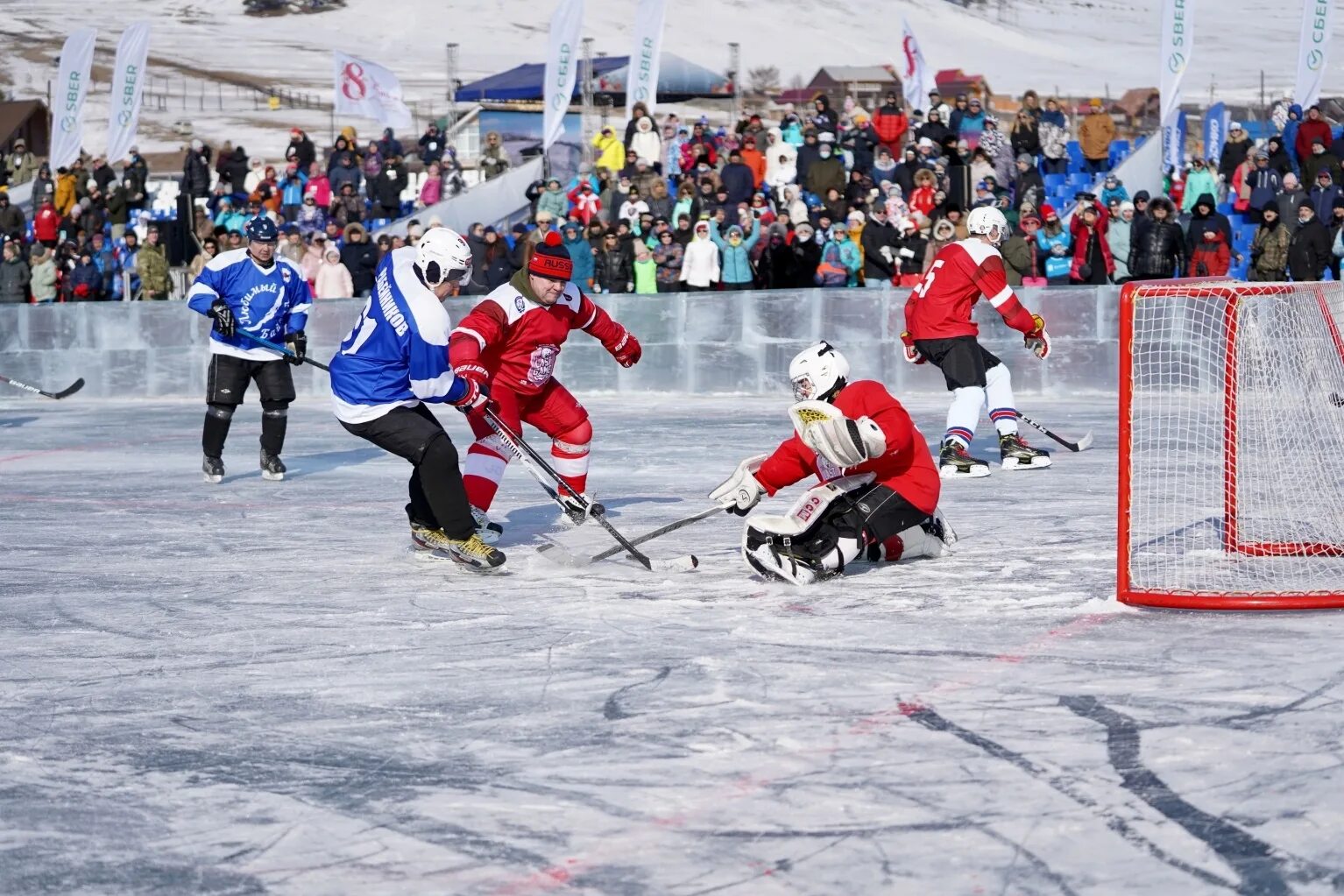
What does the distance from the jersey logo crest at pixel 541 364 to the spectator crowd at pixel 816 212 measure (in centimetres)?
687

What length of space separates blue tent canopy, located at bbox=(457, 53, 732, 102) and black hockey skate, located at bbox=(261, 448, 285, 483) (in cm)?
2309

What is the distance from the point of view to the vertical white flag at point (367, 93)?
72.4 feet

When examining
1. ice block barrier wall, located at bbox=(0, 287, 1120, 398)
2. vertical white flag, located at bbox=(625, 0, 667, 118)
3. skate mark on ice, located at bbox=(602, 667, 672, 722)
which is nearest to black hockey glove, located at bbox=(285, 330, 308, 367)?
ice block barrier wall, located at bbox=(0, 287, 1120, 398)

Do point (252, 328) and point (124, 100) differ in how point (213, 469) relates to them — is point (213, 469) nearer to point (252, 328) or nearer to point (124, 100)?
point (252, 328)

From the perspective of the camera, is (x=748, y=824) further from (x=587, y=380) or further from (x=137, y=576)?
(x=587, y=380)

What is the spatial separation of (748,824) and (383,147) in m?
17.1

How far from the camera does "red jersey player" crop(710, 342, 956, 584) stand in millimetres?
6184

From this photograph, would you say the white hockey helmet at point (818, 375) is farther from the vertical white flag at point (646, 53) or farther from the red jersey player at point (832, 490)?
the vertical white flag at point (646, 53)

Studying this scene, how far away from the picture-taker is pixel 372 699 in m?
4.82

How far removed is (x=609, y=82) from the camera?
3400cm

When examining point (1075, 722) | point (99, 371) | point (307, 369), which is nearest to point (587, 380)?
point (307, 369)

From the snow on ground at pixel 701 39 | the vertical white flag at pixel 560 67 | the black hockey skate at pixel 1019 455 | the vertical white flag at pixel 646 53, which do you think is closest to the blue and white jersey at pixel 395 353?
the black hockey skate at pixel 1019 455

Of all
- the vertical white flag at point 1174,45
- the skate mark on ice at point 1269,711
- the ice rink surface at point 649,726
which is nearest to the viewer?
the ice rink surface at point 649,726

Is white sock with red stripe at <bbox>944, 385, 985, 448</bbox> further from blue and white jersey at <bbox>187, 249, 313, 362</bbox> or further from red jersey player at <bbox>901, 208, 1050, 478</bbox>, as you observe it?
blue and white jersey at <bbox>187, 249, 313, 362</bbox>
